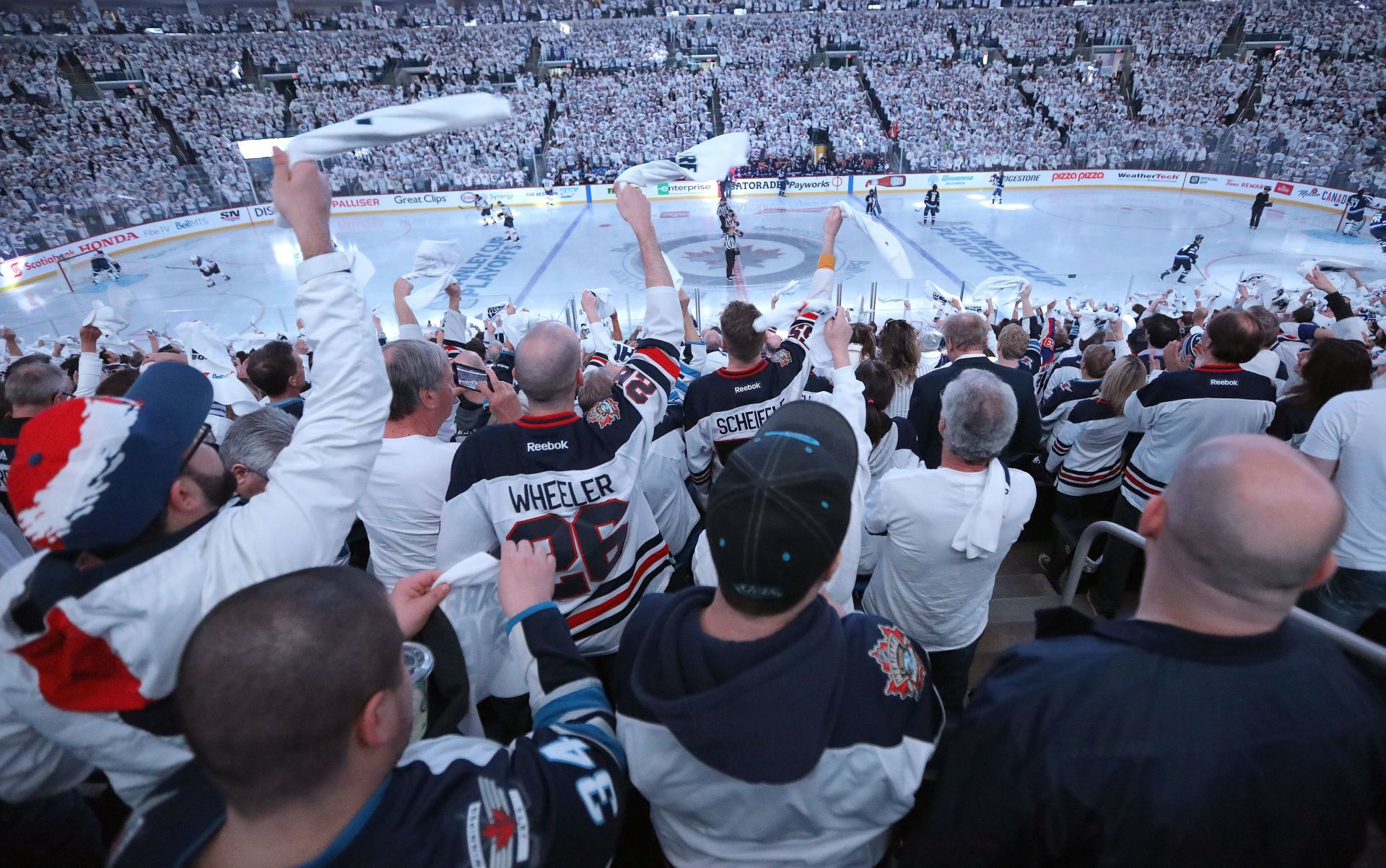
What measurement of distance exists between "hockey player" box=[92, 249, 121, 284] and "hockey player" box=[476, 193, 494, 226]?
1001cm

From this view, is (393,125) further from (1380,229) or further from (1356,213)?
(1356,213)

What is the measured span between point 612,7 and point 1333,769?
41801 millimetres

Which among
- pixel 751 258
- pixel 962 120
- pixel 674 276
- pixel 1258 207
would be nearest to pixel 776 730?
pixel 674 276

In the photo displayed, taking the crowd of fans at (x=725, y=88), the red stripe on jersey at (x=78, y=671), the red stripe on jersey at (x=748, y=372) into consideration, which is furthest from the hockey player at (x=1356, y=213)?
the red stripe on jersey at (x=78, y=671)

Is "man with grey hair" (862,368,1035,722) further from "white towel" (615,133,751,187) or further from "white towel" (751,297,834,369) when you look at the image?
"white towel" (615,133,751,187)

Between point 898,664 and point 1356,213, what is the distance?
2412 centimetres

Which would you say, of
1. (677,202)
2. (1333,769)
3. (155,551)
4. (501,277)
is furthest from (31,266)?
(1333,769)

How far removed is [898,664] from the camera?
134 centimetres

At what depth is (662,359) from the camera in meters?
2.69

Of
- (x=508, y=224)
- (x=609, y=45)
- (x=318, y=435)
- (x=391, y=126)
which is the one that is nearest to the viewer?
(x=318, y=435)

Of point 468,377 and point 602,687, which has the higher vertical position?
point 602,687

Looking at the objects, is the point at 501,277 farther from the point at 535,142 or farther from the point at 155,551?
the point at 155,551

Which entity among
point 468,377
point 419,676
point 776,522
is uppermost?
point 776,522

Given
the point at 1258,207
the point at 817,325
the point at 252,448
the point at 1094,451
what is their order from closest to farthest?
the point at 252,448 < the point at 817,325 < the point at 1094,451 < the point at 1258,207
